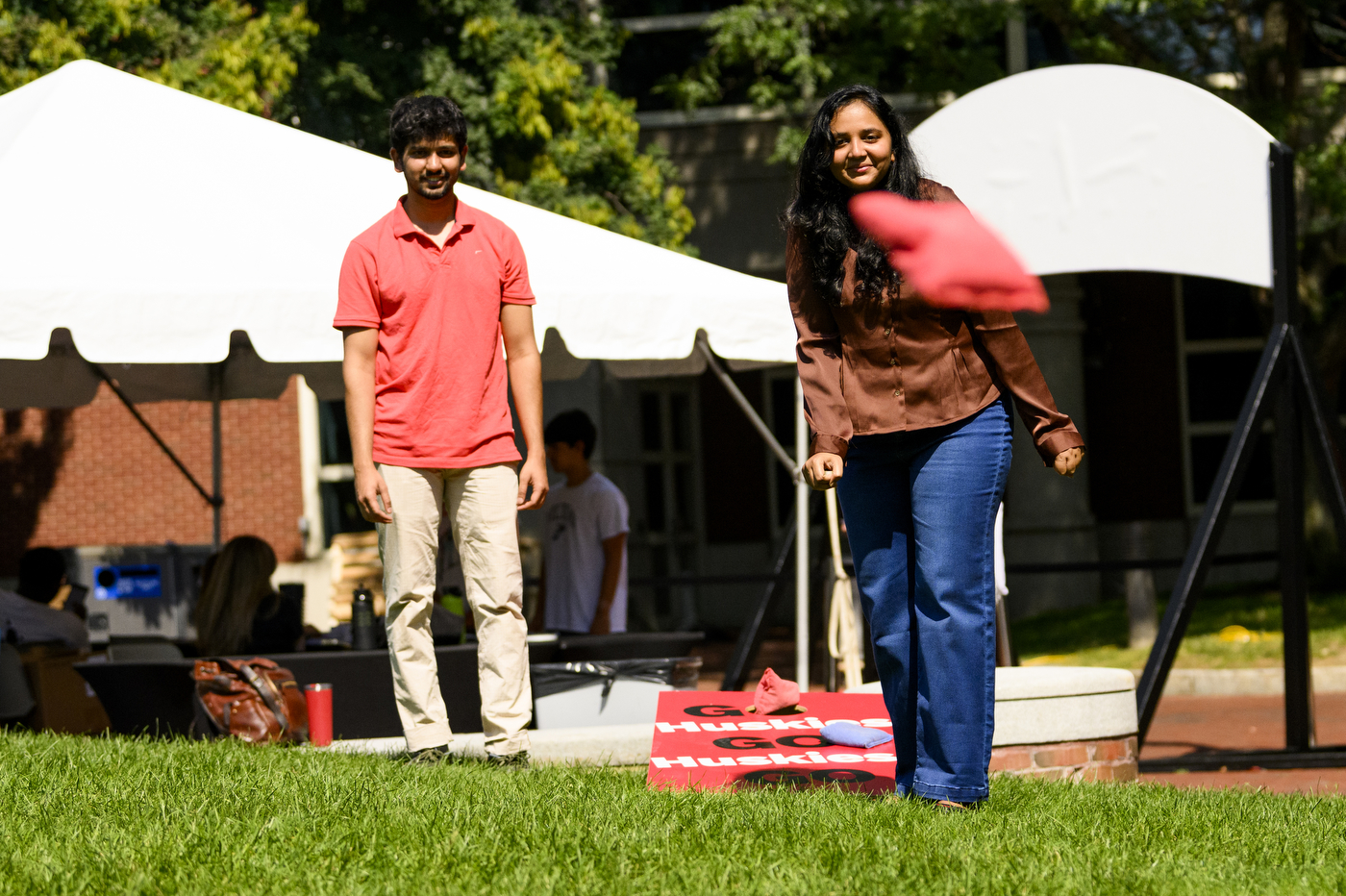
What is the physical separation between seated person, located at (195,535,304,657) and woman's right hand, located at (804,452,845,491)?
3.59 metres

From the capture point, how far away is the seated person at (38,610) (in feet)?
25.3

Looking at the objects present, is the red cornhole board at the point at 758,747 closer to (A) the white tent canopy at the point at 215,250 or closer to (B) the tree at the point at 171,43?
(A) the white tent canopy at the point at 215,250

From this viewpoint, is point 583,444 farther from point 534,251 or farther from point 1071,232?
point 1071,232

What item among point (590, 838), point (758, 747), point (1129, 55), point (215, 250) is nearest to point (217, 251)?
point (215, 250)

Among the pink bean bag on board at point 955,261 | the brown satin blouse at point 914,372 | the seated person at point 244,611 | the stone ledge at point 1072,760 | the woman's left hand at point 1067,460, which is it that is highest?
the pink bean bag on board at point 955,261

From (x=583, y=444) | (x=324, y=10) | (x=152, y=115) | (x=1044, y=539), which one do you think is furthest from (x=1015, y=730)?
(x=1044, y=539)

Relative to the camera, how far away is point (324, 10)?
45.5ft

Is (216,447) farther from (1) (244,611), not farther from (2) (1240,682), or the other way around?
(2) (1240,682)

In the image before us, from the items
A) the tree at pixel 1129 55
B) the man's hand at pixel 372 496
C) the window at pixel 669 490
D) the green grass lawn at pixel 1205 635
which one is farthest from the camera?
the window at pixel 669 490

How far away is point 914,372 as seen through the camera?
3867mm

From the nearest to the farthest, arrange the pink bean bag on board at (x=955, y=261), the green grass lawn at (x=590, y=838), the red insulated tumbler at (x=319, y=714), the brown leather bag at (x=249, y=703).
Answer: the green grass lawn at (x=590, y=838) → the pink bean bag on board at (x=955, y=261) → the brown leather bag at (x=249, y=703) → the red insulated tumbler at (x=319, y=714)

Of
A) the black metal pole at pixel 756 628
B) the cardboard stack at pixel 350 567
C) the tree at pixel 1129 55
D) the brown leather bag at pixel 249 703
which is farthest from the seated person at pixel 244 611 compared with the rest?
the cardboard stack at pixel 350 567

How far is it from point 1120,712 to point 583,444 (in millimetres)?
3527

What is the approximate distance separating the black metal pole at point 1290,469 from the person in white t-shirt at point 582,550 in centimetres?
328
